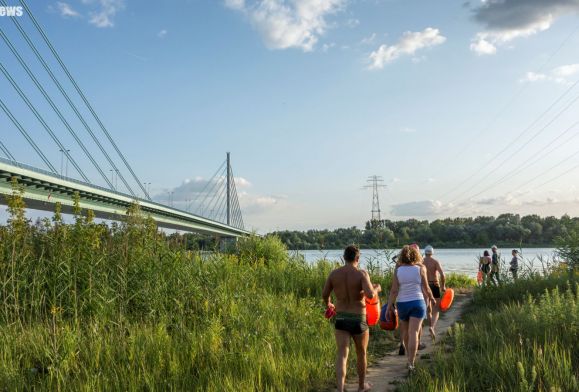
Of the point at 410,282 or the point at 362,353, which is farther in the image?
the point at 410,282

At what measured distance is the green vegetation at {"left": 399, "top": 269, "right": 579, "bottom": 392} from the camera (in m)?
5.31

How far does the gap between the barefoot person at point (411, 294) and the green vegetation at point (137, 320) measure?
1.11 metres

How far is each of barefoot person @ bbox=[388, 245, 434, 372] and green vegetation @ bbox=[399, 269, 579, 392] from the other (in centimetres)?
41

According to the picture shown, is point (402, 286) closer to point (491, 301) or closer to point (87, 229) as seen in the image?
point (87, 229)

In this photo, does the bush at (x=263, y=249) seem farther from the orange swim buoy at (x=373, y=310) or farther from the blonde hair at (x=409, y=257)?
the orange swim buoy at (x=373, y=310)

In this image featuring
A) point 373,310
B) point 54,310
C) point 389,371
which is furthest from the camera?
point 389,371

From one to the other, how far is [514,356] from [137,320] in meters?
5.25

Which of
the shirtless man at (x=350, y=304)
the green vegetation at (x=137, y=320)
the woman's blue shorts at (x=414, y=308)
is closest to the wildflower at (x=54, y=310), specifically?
the green vegetation at (x=137, y=320)

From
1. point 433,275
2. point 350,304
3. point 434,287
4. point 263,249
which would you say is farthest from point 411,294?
point 263,249

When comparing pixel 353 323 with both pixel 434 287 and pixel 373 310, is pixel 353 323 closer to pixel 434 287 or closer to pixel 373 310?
pixel 373 310

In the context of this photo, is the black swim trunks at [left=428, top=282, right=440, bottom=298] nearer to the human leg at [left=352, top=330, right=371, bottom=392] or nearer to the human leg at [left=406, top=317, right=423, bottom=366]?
the human leg at [left=406, top=317, right=423, bottom=366]

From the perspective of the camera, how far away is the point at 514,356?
19.2 feet

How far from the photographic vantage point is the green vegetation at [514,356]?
5312mm

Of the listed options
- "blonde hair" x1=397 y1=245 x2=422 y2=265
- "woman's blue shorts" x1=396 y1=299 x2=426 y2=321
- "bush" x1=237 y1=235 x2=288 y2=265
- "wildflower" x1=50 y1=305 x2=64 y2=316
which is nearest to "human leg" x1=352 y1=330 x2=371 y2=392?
"woman's blue shorts" x1=396 y1=299 x2=426 y2=321
